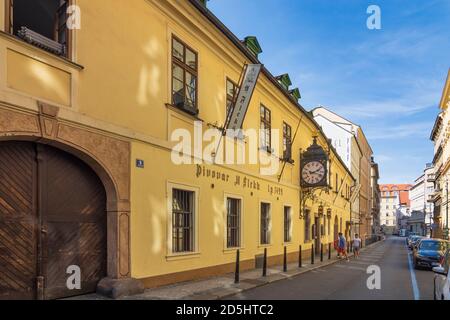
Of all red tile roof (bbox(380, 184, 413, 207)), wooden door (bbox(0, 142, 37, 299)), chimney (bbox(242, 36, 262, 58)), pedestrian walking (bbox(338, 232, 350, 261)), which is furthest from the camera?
red tile roof (bbox(380, 184, 413, 207))

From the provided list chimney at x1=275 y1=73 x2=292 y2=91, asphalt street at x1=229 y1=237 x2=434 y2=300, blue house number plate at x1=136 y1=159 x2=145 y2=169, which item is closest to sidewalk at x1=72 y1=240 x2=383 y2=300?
asphalt street at x1=229 y1=237 x2=434 y2=300

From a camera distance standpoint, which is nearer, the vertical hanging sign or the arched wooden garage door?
the arched wooden garage door

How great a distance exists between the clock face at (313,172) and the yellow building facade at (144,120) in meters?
6.81

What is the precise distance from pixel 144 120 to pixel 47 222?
3499mm

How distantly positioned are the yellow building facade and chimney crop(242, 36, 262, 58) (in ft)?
0.39

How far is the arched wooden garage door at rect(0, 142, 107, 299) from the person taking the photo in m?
7.66

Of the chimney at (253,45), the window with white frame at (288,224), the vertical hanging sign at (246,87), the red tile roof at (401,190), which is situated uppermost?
the chimney at (253,45)

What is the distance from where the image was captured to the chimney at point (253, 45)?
17.4 m

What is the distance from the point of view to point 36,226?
8070mm

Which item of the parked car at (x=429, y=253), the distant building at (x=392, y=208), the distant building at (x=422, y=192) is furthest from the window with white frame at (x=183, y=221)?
the distant building at (x=392, y=208)

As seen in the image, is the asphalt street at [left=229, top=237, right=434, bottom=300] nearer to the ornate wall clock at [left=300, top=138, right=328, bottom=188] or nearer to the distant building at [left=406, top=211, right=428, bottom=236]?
the ornate wall clock at [left=300, top=138, right=328, bottom=188]

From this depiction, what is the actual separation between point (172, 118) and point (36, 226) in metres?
4.91

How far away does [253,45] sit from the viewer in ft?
57.9

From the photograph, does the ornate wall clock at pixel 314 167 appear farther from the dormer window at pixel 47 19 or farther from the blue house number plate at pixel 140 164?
the dormer window at pixel 47 19
